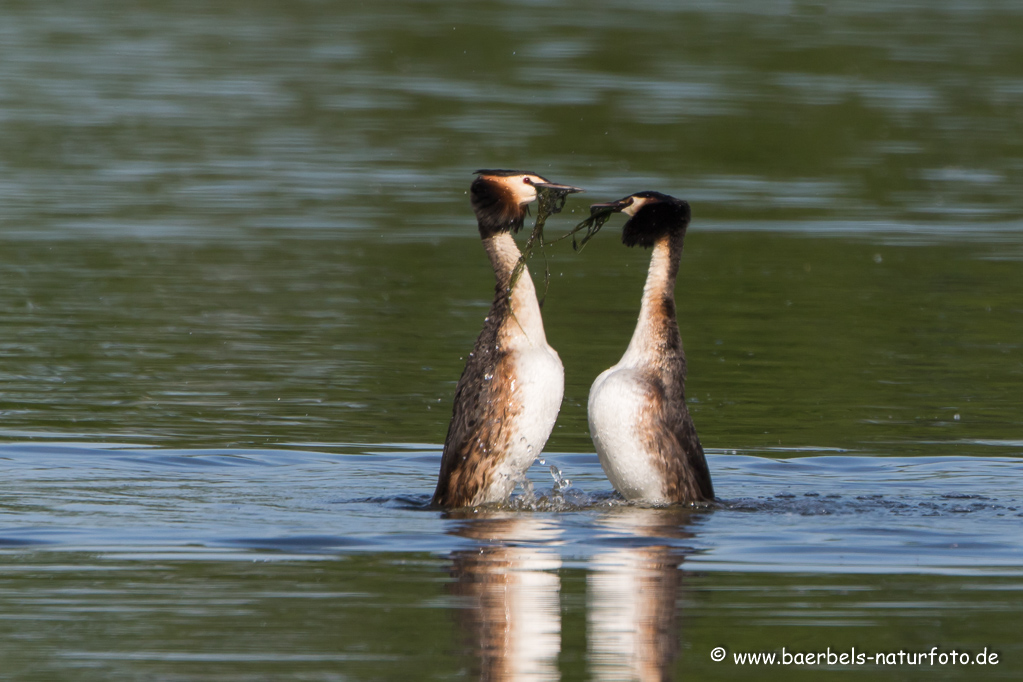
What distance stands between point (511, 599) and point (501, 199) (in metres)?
2.88

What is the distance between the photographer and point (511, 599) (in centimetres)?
725

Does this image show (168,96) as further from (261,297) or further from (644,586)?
(644,586)

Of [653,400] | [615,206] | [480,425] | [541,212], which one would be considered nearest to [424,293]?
[541,212]

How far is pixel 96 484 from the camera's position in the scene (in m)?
9.85

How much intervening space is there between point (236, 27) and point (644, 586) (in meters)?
33.3

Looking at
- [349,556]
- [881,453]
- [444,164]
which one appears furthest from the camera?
[444,164]

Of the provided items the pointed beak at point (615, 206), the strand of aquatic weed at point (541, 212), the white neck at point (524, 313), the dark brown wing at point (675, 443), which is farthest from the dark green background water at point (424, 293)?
the pointed beak at point (615, 206)

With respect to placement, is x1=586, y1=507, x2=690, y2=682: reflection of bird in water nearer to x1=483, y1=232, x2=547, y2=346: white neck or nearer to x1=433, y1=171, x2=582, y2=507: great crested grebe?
x1=433, y1=171, x2=582, y2=507: great crested grebe

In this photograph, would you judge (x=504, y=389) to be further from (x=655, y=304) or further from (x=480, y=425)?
(x=655, y=304)

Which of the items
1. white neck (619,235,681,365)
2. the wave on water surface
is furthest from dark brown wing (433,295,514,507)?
white neck (619,235,681,365)

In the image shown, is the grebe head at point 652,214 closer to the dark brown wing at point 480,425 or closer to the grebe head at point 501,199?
the grebe head at point 501,199

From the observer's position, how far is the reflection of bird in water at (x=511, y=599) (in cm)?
645

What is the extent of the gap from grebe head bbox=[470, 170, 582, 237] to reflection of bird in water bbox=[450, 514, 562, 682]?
1558mm

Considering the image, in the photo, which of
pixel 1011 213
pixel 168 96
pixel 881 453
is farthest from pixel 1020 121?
pixel 881 453
